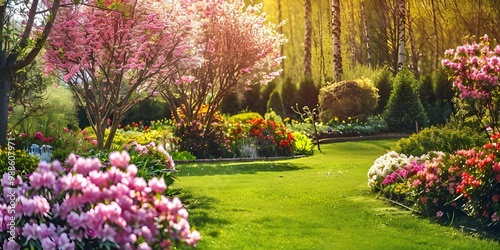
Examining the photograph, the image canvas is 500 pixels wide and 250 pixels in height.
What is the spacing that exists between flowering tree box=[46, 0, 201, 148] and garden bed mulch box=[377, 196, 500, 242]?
231 inches

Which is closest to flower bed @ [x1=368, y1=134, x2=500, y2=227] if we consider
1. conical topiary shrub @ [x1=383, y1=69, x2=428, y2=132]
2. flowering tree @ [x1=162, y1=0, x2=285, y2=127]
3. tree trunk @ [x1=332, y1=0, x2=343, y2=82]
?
flowering tree @ [x1=162, y1=0, x2=285, y2=127]

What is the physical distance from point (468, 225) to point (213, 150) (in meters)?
9.36

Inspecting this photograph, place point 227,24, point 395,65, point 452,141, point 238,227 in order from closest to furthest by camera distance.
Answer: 1. point 238,227
2. point 452,141
3. point 227,24
4. point 395,65

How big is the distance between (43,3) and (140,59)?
200 cm

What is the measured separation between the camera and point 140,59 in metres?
12.4

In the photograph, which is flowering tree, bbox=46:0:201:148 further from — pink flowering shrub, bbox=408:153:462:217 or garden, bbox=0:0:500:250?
pink flowering shrub, bbox=408:153:462:217

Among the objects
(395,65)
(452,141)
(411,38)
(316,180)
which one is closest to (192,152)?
(316,180)

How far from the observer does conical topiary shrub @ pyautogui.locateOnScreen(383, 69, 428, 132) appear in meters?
22.1

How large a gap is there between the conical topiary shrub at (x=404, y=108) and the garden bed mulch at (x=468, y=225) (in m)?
14.1

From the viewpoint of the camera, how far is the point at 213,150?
16312 millimetres

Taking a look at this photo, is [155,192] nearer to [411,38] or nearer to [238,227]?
[238,227]

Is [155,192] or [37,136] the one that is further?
[37,136]

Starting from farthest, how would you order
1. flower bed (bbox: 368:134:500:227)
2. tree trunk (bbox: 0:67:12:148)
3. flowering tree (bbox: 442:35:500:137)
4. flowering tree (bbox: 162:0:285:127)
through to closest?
flowering tree (bbox: 162:0:285:127) < flowering tree (bbox: 442:35:500:137) < tree trunk (bbox: 0:67:12:148) < flower bed (bbox: 368:134:500:227)

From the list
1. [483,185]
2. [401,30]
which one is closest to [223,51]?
[483,185]
